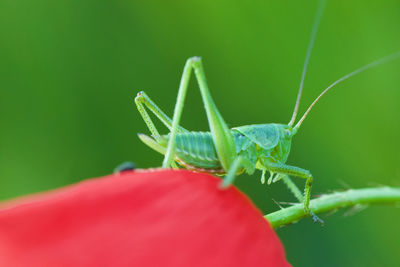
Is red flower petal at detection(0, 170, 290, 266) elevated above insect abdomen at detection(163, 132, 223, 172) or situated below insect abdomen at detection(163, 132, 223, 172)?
above

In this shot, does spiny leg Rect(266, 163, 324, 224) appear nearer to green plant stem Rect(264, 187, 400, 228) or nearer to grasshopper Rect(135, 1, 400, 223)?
grasshopper Rect(135, 1, 400, 223)

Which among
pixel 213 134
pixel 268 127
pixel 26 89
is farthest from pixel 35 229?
pixel 26 89

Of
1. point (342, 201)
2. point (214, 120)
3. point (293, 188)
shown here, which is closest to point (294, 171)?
point (293, 188)

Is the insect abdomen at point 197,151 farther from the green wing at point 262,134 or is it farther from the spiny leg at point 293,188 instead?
the spiny leg at point 293,188

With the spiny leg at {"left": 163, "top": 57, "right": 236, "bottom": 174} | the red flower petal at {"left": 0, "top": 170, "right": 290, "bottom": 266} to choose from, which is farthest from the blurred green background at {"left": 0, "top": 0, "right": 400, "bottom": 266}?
the red flower petal at {"left": 0, "top": 170, "right": 290, "bottom": 266}

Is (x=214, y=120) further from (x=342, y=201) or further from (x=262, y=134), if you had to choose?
(x=342, y=201)

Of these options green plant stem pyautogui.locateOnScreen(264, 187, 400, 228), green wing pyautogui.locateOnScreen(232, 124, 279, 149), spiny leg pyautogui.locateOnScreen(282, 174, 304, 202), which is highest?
green plant stem pyautogui.locateOnScreen(264, 187, 400, 228)
